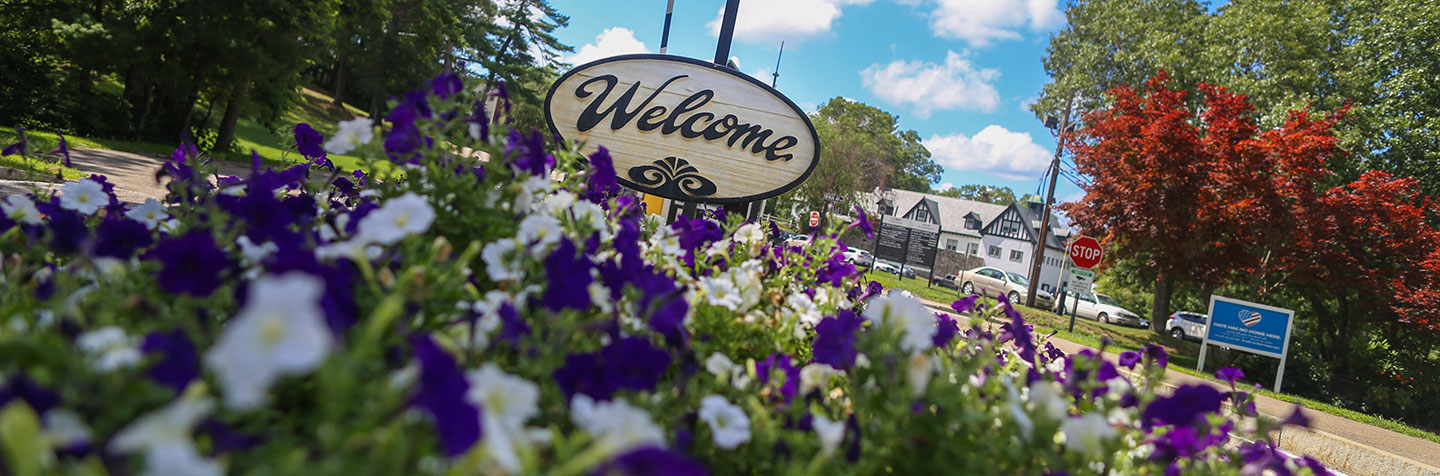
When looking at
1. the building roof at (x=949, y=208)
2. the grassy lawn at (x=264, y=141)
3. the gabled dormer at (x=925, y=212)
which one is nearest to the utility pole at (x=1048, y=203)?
the grassy lawn at (x=264, y=141)

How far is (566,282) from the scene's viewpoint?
3.74 ft

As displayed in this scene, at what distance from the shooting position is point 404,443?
68 centimetres

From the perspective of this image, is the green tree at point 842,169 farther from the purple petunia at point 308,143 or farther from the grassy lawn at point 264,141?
the purple petunia at point 308,143

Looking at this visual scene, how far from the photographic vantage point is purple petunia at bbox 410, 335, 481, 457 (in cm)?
69

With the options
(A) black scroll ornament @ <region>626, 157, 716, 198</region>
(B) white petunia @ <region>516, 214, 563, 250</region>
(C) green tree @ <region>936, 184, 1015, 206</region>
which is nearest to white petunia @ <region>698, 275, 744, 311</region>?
(B) white petunia @ <region>516, 214, 563, 250</region>

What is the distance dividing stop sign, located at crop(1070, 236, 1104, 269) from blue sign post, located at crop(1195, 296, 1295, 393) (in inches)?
159

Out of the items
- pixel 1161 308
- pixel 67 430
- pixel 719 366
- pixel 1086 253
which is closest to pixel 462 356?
pixel 67 430

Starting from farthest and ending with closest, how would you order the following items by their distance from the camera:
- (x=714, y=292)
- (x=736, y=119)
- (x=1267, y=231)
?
(x=1267, y=231), (x=736, y=119), (x=714, y=292)

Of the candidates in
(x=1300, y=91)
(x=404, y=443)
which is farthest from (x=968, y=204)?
(x=404, y=443)

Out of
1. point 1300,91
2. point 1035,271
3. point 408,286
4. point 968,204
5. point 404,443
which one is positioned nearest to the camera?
point 404,443

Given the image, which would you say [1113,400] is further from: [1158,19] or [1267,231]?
[1158,19]

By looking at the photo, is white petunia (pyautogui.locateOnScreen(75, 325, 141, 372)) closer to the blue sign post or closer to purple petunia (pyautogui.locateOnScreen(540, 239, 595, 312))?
purple petunia (pyautogui.locateOnScreen(540, 239, 595, 312))

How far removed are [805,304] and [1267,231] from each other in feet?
43.3

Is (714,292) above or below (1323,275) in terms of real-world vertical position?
below
